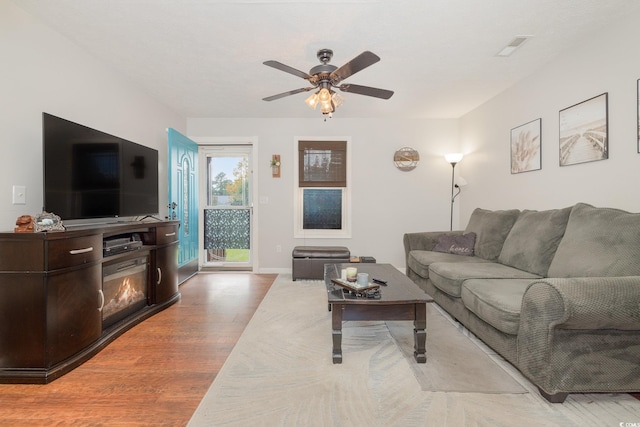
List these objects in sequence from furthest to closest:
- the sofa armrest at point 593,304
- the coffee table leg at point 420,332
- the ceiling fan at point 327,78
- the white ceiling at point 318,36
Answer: the ceiling fan at point 327,78, the white ceiling at point 318,36, the coffee table leg at point 420,332, the sofa armrest at point 593,304

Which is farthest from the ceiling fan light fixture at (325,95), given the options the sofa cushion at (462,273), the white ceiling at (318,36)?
the sofa cushion at (462,273)

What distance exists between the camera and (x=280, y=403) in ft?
5.41

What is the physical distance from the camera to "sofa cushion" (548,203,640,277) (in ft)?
6.03

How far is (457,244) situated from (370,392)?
245 centimetres

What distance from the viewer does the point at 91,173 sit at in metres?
2.53

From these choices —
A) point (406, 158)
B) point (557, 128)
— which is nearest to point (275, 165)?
point (406, 158)

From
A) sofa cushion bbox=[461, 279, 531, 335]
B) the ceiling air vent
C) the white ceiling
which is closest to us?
sofa cushion bbox=[461, 279, 531, 335]

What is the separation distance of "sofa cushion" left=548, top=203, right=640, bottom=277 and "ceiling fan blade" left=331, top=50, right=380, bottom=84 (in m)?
1.94

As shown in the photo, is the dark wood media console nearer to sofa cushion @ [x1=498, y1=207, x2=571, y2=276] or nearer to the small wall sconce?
the small wall sconce

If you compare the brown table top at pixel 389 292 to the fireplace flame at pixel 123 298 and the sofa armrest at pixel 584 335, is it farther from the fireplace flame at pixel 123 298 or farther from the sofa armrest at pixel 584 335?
the fireplace flame at pixel 123 298

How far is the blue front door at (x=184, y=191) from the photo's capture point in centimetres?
398

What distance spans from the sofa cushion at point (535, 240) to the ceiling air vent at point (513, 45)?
1.51 meters

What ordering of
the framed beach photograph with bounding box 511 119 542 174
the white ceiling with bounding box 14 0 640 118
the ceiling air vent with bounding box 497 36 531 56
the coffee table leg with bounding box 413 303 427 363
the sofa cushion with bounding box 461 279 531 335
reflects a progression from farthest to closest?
1. the framed beach photograph with bounding box 511 119 542 174
2. the ceiling air vent with bounding box 497 36 531 56
3. the white ceiling with bounding box 14 0 640 118
4. the coffee table leg with bounding box 413 303 427 363
5. the sofa cushion with bounding box 461 279 531 335

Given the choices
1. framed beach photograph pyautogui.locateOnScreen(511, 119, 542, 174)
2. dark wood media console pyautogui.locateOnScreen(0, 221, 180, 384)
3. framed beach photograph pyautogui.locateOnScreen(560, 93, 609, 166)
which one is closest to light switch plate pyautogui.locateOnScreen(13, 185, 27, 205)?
dark wood media console pyautogui.locateOnScreen(0, 221, 180, 384)
